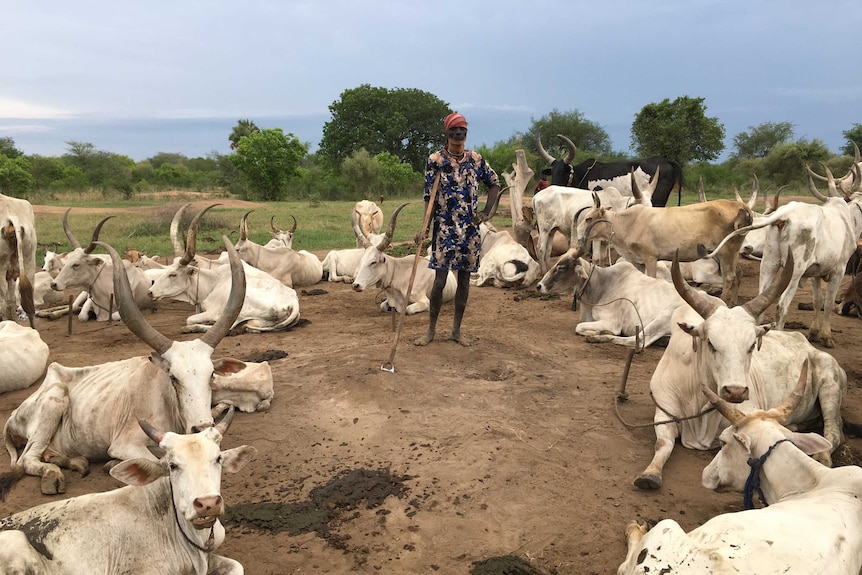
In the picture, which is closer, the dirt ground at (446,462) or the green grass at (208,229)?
the dirt ground at (446,462)

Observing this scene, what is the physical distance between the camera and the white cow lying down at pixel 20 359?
20.1ft

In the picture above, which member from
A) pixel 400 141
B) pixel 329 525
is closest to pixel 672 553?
pixel 329 525

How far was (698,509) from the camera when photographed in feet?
13.5

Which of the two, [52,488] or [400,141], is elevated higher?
[400,141]

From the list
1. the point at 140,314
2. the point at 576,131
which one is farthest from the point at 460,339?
the point at 576,131

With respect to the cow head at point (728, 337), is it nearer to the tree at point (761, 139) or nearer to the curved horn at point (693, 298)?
the curved horn at point (693, 298)

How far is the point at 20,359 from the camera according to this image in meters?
6.23

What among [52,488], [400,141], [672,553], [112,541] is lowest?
[52,488]

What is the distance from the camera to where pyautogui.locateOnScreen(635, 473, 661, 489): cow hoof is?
4.29 metres

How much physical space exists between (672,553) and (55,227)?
19.7 metres

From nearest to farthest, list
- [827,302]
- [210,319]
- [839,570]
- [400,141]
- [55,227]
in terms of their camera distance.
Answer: [839,570] → [827,302] → [210,319] → [55,227] → [400,141]

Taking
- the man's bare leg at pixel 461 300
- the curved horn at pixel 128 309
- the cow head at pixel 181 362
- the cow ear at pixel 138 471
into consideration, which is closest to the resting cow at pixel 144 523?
the cow ear at pixel 138 471

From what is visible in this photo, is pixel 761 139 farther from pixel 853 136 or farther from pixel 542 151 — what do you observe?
pixel 542 151

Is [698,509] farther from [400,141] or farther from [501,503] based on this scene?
[400,141]
